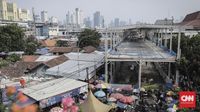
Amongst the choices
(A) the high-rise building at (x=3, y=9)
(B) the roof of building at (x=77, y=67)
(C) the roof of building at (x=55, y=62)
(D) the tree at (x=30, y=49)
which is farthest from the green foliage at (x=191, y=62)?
(A) the high-rise building at (x=3, y=9)

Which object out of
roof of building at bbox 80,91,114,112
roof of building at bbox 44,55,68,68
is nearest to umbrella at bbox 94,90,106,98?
roof of building at bbox 80,91,114,112

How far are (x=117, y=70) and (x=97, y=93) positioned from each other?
13.5m

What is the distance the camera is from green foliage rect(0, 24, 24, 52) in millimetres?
38531

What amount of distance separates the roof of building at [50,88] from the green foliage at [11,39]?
73.1ft

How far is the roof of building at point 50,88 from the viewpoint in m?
16.2

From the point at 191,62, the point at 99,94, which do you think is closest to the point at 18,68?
the point at 99,94

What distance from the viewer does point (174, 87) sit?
1989cm

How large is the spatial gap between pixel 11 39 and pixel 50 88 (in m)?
25.1

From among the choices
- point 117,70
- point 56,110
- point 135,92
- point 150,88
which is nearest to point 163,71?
point 117,70

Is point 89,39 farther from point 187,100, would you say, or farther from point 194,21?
point 187,100

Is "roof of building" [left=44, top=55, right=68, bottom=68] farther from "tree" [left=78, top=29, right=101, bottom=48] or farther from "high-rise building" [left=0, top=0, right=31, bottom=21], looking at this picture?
"high-rise building" [left=0, top=0, right=31, bottom=21]

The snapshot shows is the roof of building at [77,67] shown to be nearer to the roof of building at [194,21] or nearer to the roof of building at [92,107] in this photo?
the roof of building at [92,107]

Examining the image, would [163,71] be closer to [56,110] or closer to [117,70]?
[117,70]

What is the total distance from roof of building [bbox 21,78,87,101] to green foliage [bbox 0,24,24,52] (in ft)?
73.1
